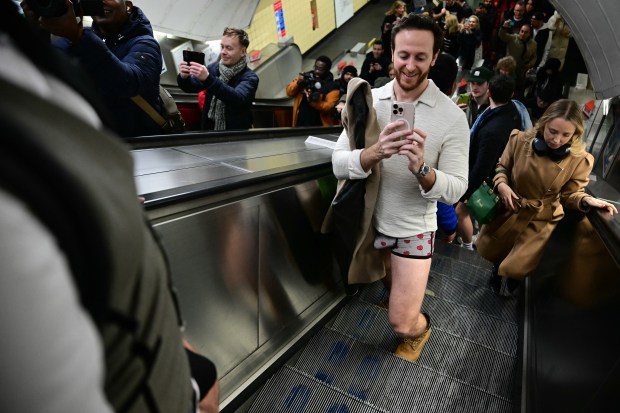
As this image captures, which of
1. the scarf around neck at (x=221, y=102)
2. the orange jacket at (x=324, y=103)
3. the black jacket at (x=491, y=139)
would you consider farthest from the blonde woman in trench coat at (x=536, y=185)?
the orange jacket at (x=324, y=103)

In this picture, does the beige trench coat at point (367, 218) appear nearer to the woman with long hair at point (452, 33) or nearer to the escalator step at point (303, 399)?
the escalator step at point (303, 399)

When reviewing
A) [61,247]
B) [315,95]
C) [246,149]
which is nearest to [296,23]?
[315,95]

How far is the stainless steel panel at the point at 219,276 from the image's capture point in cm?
148

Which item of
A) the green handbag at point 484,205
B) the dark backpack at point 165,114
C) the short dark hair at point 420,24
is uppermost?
the short dark hair at point 420,24

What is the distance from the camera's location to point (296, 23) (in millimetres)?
11422

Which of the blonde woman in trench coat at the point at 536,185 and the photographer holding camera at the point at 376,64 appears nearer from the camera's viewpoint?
the blonde woman in trench coat at the point at 536,185

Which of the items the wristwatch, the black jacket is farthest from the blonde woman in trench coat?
the wristwatch

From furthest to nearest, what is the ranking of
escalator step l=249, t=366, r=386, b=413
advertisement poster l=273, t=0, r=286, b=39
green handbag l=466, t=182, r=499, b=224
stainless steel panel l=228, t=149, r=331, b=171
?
advertisement poster l=273, t=0, r=286, b=39
green handbag l=466, t=182, r=499, b=224
stainless steel panel l=228, t=149, r=331, b=171
escalator step l=249, t=366, r=386, b=413

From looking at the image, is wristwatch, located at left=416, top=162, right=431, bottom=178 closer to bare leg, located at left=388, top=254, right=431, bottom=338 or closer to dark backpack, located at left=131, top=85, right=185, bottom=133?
bare leg, located at left=388, top=254, right=431, bottom=338

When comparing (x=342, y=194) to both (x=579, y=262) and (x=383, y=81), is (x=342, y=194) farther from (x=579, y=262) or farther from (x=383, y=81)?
(x=383, y=81)

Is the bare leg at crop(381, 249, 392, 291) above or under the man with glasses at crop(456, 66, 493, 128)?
under

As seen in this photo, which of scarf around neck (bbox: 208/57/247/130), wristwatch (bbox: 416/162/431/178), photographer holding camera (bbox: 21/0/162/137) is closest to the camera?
photographer holding camera (bbox: 21/0/162/137)

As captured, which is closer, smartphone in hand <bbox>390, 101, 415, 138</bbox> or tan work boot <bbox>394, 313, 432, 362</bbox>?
smartphone in hand <bbox>390, 101, 415, 138</bbox>

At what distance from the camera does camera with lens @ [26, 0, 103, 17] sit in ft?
4.99
